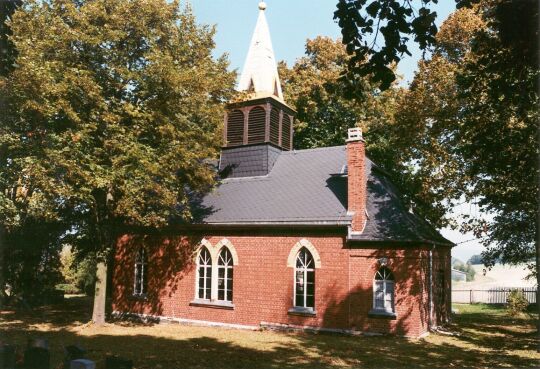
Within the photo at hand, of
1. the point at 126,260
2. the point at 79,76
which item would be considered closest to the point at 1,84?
the point at 79,76

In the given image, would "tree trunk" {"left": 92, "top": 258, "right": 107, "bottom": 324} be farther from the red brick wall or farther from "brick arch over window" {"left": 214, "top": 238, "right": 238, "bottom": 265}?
"brick arch over window" {"left": 214, "top": 238, "right": 238, "bottom": 265}

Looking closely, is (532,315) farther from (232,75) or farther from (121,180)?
(121,180)

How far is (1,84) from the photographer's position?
1562cm

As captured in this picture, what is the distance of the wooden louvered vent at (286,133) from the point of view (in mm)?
24609

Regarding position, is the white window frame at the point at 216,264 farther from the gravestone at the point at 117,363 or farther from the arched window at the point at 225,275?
the gravestone at the point at 117,363

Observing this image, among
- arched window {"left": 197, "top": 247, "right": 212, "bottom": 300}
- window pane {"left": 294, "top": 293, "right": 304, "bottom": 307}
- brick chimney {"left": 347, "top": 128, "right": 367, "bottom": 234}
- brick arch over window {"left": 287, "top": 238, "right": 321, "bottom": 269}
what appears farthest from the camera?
arched window {"left": 197, "top": 247, "right": 212, "bottom": 300}

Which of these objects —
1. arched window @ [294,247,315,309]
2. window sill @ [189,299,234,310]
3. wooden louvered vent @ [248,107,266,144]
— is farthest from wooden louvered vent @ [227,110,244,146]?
window sill @ [189,299,234,310]

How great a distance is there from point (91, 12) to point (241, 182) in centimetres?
1015

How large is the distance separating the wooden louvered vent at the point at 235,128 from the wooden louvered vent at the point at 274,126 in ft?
5.04

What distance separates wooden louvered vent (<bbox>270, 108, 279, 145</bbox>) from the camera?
23.7m

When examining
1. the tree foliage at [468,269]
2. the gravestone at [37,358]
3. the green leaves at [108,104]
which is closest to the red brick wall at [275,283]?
the green leaves at [108,104]

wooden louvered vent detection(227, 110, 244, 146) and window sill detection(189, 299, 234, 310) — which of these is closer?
window sill detection(189, 299, 234, 310)

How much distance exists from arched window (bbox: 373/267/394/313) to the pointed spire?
1042 centimetres

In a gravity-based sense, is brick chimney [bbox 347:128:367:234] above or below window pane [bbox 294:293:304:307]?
above
